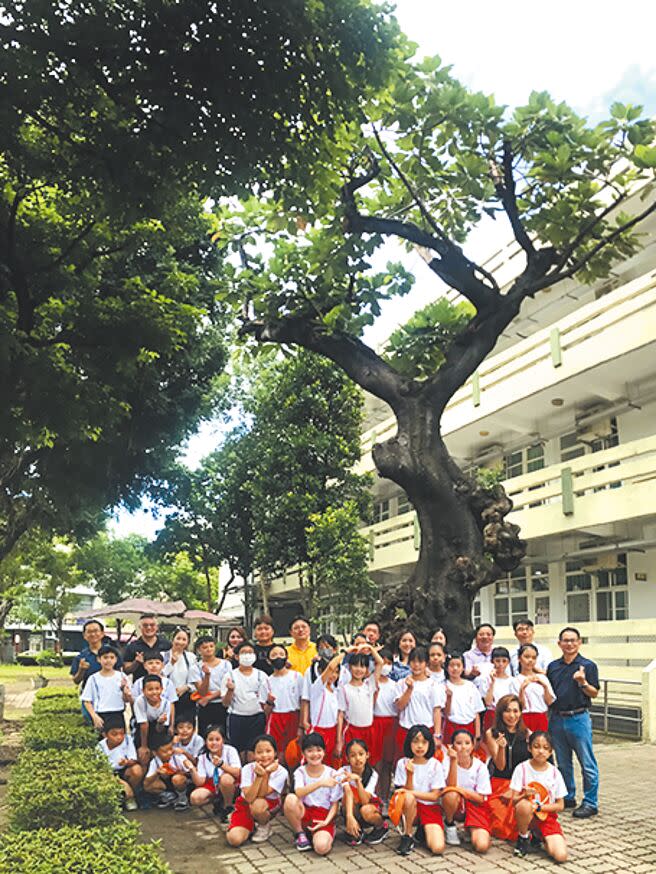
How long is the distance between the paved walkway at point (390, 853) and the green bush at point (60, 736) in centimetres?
80

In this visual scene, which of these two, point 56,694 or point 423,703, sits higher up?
point 423,703

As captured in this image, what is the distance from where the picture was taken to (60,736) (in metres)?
6.81

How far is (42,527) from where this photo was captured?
48.1 ft

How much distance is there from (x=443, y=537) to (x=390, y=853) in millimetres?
3423

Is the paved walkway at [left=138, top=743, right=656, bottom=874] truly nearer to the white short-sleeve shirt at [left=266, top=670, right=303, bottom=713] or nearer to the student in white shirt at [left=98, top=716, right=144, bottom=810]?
the student in white shirt at [left=98, top=716, right=144, bottom=810]

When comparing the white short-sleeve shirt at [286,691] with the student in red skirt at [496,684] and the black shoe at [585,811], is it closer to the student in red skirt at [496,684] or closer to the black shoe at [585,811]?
the student in red skirt at [496,684]

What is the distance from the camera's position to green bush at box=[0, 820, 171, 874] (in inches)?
122

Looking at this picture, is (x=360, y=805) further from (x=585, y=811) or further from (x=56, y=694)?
(x=56, y=694)

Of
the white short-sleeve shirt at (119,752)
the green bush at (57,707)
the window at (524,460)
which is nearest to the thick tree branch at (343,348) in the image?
the white short-sleeve shirt at (119,752)

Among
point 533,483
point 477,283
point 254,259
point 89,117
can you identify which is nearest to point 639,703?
point 533,483

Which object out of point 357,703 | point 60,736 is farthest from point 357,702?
point 60,736

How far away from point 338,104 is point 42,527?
1148 centimetres

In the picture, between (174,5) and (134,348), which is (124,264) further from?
(174,5)

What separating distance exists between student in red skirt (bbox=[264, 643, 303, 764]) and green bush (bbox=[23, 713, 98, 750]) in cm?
156
